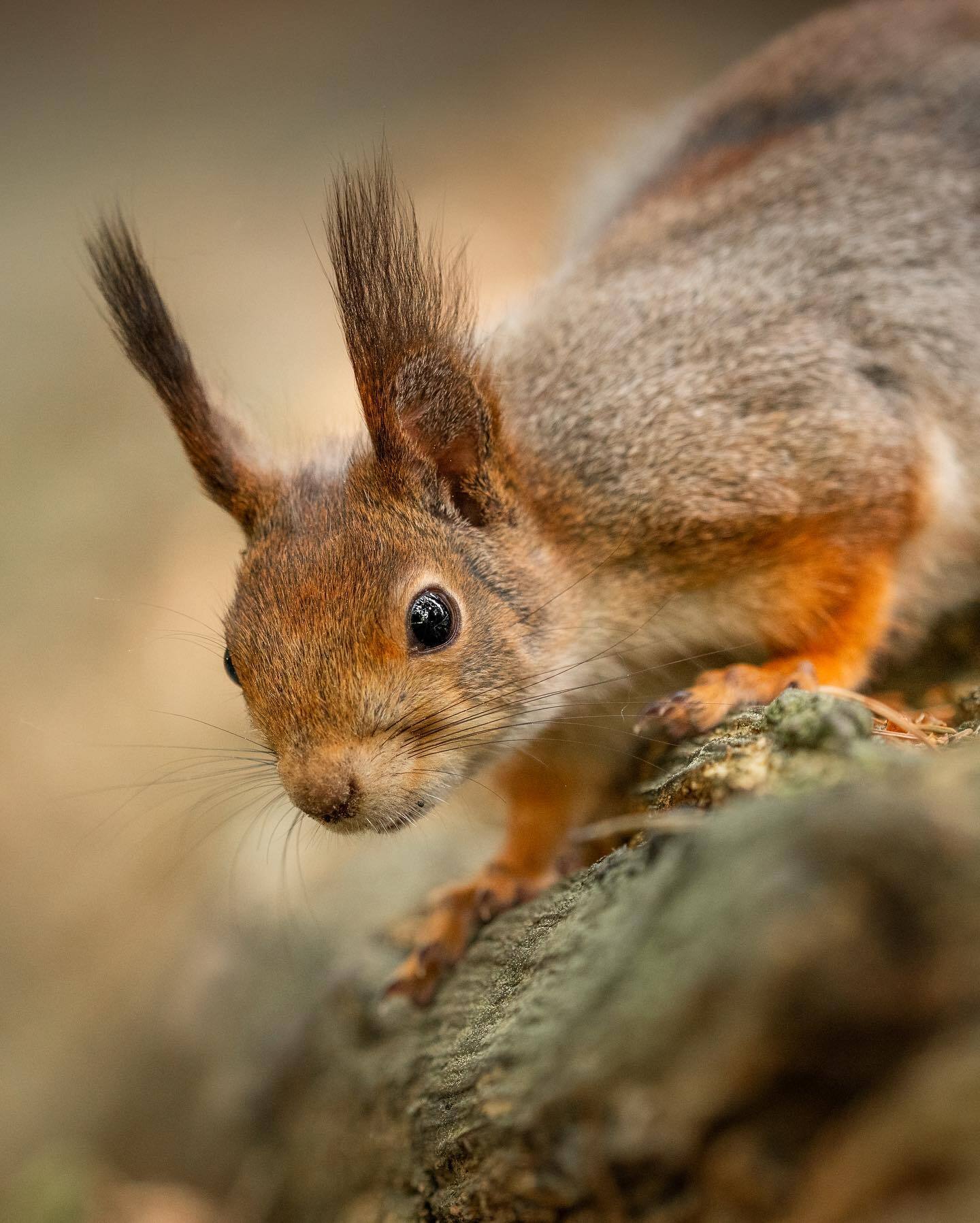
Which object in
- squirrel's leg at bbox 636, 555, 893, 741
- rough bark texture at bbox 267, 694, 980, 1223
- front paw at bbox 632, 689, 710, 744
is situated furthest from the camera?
squirrel's leg at bbox 636, 555, 893, 741

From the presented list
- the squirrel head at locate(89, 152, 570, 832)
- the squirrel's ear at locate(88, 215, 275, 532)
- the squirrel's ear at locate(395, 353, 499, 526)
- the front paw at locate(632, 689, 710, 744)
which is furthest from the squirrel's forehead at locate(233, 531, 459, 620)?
the front paw at locate(632, 689, 710, 744)

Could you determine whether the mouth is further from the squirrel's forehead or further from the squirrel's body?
the squirrel's body

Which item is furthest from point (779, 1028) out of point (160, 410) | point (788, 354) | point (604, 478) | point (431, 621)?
point (160, 410)

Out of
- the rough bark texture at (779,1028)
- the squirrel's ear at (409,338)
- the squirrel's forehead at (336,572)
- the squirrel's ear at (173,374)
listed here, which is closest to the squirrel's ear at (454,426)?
the squirrel's ear at (409,338)

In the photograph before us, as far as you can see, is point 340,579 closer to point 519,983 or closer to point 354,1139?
point 519,983

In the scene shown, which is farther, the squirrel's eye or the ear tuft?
the squirrel's eye

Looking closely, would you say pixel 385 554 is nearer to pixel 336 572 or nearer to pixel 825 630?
pixel 336 572

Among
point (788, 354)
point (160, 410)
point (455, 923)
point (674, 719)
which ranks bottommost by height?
point (455, 923)
